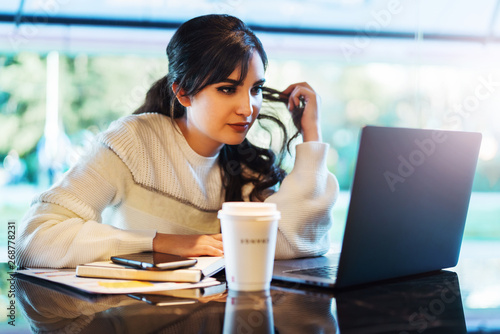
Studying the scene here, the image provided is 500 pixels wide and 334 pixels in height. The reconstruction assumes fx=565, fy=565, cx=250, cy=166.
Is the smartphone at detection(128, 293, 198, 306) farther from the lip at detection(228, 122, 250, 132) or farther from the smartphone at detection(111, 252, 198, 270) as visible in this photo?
the lip at detection(228, 122, 250, 132)

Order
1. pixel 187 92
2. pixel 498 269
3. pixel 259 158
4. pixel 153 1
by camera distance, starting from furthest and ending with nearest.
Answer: pixel 153 1, pixel 259 158, pixel 187 92, pixel 498 269

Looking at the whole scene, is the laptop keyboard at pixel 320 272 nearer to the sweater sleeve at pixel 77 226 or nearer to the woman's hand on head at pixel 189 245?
the woman's hand on head at pixel 189 245

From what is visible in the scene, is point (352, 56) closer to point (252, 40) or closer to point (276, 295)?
point (252, 40)

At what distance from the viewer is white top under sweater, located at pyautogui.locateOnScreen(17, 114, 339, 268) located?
3.98 feet

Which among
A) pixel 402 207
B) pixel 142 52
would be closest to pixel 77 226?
pixel 402 207

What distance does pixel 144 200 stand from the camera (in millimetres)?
1610

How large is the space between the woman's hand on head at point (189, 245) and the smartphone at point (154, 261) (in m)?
0.15

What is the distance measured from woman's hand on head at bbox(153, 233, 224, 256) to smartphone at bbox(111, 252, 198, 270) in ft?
0.49

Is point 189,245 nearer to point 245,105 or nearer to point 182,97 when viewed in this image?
point 245,105

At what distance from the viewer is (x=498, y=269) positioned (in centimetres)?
124

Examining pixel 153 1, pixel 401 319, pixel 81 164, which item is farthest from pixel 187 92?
pixel 153 1

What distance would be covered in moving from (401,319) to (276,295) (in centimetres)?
21

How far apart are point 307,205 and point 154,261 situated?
497 millimetres

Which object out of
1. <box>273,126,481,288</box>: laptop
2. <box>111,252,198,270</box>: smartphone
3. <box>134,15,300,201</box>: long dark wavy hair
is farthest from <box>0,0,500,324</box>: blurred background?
<box>273,126,481,288</box>: laptop
